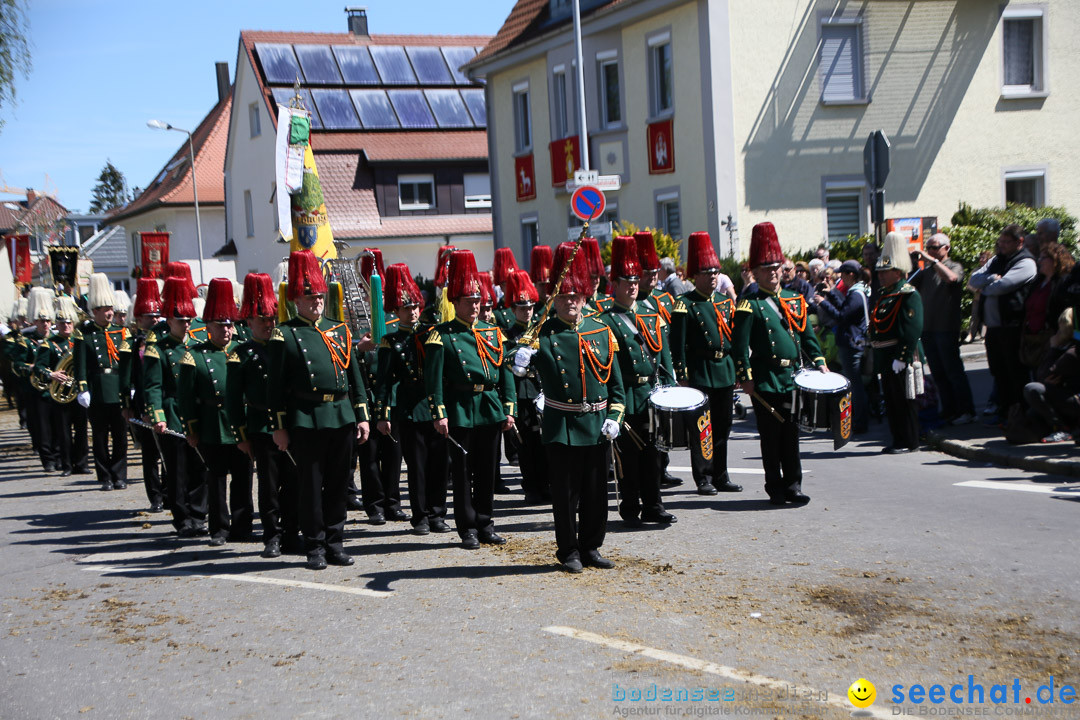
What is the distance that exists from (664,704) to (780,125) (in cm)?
2157

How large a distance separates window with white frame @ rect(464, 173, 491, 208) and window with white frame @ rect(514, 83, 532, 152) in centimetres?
1439

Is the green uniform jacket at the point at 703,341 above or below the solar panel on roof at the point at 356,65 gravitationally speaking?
below

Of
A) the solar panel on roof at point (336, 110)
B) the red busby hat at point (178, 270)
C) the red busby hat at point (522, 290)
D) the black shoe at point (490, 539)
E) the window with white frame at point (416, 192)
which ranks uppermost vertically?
the solar panel on roof at point (336, 110)

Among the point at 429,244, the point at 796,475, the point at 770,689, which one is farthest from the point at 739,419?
the point at 429,244

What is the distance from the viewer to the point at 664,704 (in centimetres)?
531

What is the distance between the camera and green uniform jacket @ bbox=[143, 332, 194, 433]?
10.7 metres

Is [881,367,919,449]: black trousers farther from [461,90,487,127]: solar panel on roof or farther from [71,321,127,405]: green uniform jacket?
[461,90,487,127]: solar panel on roof

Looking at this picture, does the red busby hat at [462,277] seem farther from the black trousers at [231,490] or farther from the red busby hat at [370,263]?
the red busby hat at [370,263]

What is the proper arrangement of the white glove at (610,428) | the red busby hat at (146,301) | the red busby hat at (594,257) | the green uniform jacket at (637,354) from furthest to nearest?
the red busby hat at (146,301) < the red busby hat at (594,257) < the green uniform jacket at (637,354) < the white glove at (610,428)

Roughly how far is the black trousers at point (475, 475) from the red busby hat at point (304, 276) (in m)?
1.54

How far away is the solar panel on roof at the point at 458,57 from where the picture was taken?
49250mm

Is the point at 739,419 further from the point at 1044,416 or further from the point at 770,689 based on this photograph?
the point at 770,689

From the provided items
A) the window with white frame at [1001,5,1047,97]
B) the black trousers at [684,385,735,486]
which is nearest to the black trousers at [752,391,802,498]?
the black trousers at [684,385,735,486]

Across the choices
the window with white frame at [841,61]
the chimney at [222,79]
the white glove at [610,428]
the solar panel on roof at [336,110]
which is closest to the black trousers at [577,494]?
the white glove at [610,428]
